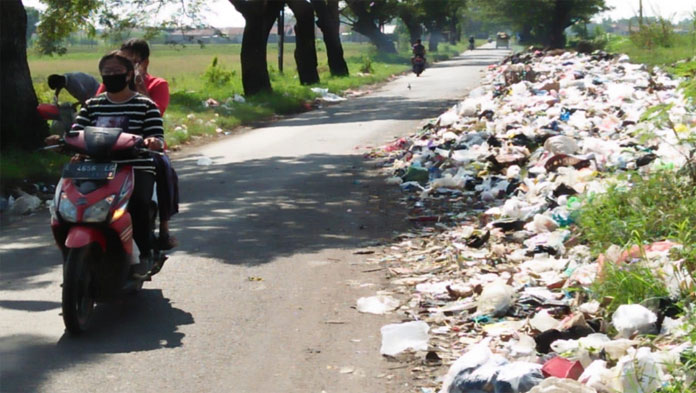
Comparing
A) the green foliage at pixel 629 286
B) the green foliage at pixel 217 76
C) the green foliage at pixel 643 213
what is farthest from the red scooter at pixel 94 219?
the green foliage at pixel 217 76

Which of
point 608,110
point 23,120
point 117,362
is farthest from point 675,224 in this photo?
point 23,120

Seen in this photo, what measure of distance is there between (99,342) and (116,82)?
5.28ft

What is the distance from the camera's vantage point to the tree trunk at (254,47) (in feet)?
88.3

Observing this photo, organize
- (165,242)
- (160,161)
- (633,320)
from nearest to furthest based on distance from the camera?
(633,320) < (160,161) < (165,242)

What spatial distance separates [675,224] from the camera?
6.35 m

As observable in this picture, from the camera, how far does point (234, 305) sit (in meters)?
6.54

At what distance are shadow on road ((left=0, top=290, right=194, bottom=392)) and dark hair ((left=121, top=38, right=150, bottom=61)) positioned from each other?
168cm

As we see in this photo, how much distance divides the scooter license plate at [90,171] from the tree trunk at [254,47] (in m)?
21.4

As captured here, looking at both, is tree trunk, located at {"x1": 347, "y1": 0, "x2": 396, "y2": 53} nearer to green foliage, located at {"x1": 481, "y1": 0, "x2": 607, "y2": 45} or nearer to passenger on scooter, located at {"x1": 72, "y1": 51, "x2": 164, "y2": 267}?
green foliage, located at {"x1": 481, "y1": 0, "x2": 607, "y2": 45}


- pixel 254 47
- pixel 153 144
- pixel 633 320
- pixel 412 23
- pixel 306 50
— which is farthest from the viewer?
pixel 412 23

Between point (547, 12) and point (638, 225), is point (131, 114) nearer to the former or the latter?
point (638, 225)

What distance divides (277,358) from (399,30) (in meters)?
114

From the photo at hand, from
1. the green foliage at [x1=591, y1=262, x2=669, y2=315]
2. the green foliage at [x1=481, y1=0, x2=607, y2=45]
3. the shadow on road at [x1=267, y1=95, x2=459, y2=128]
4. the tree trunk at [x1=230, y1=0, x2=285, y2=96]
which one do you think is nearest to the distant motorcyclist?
the shadow on road at [x1=267, y1=95, x2=459, y2=128]

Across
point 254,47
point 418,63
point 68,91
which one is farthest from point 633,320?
point 418,63
